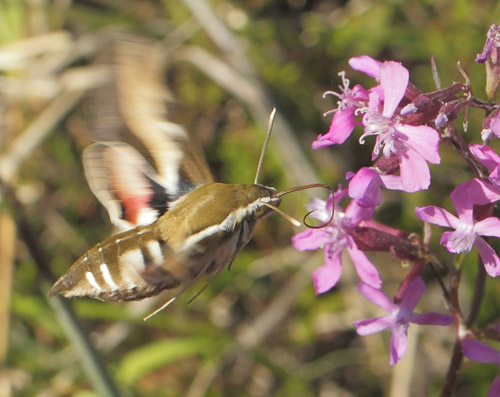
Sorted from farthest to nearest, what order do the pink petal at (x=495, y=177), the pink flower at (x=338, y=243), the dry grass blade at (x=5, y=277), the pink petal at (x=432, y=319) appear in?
1. the dry grass blade at (x=5, y=277)
2. the pink flower at (x=338, y=243)
3. the pink petal at (x=432, y=319)
4. the pink petal at (x=495, y=177)

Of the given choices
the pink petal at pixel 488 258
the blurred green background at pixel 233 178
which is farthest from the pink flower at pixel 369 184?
the blurred green background at pixel 233 178

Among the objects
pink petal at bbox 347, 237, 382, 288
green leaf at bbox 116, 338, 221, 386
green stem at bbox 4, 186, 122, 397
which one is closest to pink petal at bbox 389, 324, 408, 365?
pink petal at bbox 347, 237, 382, 288

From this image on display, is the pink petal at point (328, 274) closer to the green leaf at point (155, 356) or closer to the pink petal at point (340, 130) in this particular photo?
the pink petal at point (340, 130)

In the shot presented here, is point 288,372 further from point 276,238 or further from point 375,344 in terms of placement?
point 276,238

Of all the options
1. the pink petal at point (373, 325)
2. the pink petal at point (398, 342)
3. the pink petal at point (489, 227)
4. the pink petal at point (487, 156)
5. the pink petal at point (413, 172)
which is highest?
the pink petal at point (413, 172)

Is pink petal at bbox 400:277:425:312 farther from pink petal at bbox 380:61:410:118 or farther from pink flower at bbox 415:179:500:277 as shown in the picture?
pink petal at bbox 380:61:410:118

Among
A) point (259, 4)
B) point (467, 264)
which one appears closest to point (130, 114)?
point (467, 264)

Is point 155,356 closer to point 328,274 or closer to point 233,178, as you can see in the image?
point 233,178
